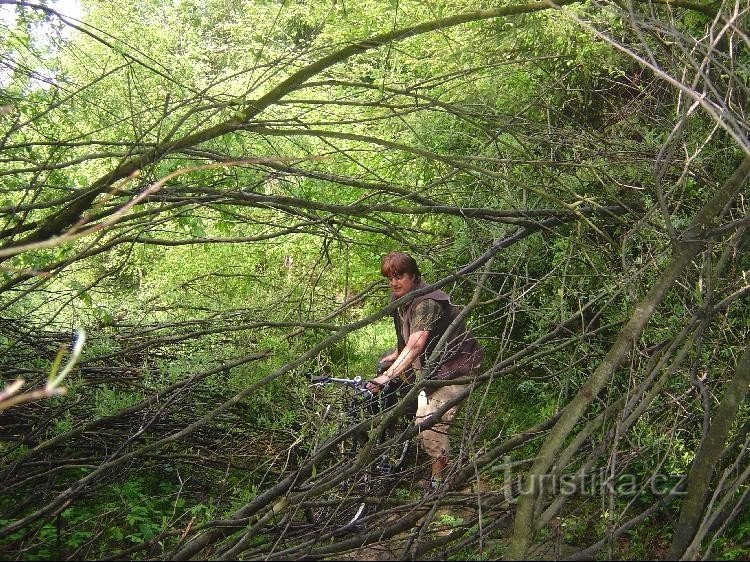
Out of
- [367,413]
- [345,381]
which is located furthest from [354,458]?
[367,413]

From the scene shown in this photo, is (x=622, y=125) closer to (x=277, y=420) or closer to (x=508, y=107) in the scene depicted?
(x=508, y=107)

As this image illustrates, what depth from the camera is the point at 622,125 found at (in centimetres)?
685

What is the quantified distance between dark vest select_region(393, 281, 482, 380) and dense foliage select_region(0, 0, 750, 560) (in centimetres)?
18

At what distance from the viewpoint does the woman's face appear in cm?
595

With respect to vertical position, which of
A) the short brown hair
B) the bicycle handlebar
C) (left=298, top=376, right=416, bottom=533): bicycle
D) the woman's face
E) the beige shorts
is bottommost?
the beige shorts

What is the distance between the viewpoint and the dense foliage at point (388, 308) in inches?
147

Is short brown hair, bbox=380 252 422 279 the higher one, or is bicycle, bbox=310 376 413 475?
short brown hair, bbox=380 252 422 279

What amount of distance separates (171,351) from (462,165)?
9.21 ft

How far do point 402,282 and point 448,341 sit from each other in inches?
22.6

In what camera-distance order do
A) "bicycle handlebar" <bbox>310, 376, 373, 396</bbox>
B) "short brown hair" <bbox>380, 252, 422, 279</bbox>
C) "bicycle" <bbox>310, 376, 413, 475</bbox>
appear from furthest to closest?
"short brown hair" <bbox>380, 252, 422, 279</bbox> < "bicycle handlebar" <bbox>310, 376, 373, 396</bbox> < "bicycle" <bbox>310, 376, 413, 475</bbox>

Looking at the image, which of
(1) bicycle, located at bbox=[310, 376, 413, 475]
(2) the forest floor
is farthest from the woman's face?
(2) the forest floor

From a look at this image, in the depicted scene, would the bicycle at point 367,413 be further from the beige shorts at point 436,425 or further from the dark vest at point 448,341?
the dark vest at point 448,341

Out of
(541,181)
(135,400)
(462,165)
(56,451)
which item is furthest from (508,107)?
(56,451)

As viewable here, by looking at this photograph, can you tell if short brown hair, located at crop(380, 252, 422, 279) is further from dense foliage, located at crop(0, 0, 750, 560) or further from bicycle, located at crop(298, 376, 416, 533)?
bicycle, located at crop(298, 376, 416, 533)
